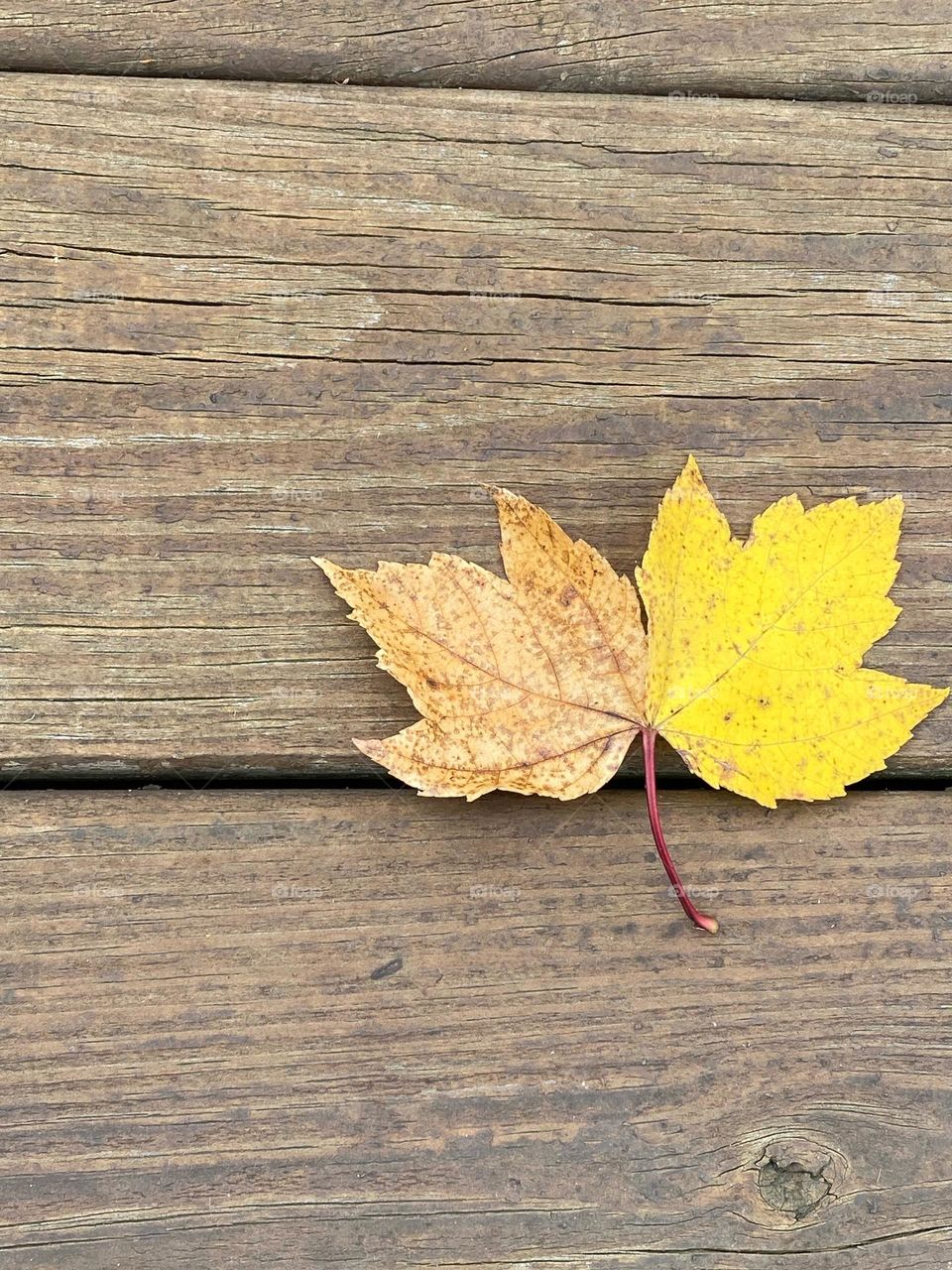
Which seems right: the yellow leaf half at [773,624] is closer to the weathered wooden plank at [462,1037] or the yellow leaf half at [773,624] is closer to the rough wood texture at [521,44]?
the weathered wooden plank at [462,1037]

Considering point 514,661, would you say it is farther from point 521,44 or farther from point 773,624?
point 521,44

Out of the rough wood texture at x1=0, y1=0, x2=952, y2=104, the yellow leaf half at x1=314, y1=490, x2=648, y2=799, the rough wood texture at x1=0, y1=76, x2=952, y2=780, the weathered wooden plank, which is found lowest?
the weathered wooden plank

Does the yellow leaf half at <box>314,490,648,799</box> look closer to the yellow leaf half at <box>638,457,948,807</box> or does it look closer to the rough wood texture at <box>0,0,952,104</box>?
the yellow leaf half at <box>638,457,948,807</box>

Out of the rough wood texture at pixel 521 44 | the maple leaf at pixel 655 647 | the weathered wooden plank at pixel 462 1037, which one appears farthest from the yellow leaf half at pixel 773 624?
the rough wood texture at pixel 521 44

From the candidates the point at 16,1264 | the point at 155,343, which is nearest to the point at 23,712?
the point at 155,343

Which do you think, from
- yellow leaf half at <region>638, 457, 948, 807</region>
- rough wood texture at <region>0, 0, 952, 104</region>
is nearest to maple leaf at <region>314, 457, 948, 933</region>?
yellow leaf half at <region>638, 457, 948, 807</region>

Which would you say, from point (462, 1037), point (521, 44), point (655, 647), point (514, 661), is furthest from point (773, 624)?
point (521, 44)

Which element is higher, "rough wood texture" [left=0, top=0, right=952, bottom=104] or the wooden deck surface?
"rough wood texture" [left=0, top=0, right=952, bottom=104]
